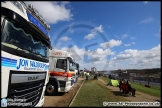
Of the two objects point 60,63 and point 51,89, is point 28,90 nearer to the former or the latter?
point 51,89

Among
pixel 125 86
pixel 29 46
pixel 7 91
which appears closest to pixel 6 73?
pixel 7 91

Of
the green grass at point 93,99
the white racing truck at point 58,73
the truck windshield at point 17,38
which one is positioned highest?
the truck windshield at point 17,38

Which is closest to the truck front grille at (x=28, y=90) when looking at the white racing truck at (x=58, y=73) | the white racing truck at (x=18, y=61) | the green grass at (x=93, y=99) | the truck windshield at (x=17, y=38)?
the white racing truck at (x=18, y=61)

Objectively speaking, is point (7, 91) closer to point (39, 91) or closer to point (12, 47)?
point (12, 47)

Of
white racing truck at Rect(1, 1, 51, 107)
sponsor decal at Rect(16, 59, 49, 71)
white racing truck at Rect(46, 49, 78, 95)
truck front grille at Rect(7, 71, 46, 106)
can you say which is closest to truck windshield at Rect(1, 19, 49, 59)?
white racing truck at Rect(1, 1, 51, 107)

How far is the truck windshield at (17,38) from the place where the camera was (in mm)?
3289

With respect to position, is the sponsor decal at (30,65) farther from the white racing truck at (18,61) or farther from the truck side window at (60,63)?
the truck side window at (60,63)

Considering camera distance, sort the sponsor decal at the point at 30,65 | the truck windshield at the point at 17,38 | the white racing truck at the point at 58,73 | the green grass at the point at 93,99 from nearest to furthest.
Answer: the truck windshield at the point at 17,38 → the sponsor decal at the point at 30,65 → the green grass at the point at 93,99 → the white racing truck at the point at 58,73

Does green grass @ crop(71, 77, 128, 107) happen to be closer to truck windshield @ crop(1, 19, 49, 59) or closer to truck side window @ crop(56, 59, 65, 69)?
truck side window @ crop(56, 59, 65, 69)

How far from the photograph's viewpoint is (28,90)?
3941 mm

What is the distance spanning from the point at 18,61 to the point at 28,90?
0.96 meters

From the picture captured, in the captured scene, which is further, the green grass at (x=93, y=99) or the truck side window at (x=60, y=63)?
the truck side window at (x=60, y=63)

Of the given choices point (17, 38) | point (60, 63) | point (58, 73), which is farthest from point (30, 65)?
point (60, 63)

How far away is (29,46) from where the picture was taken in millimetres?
4227
